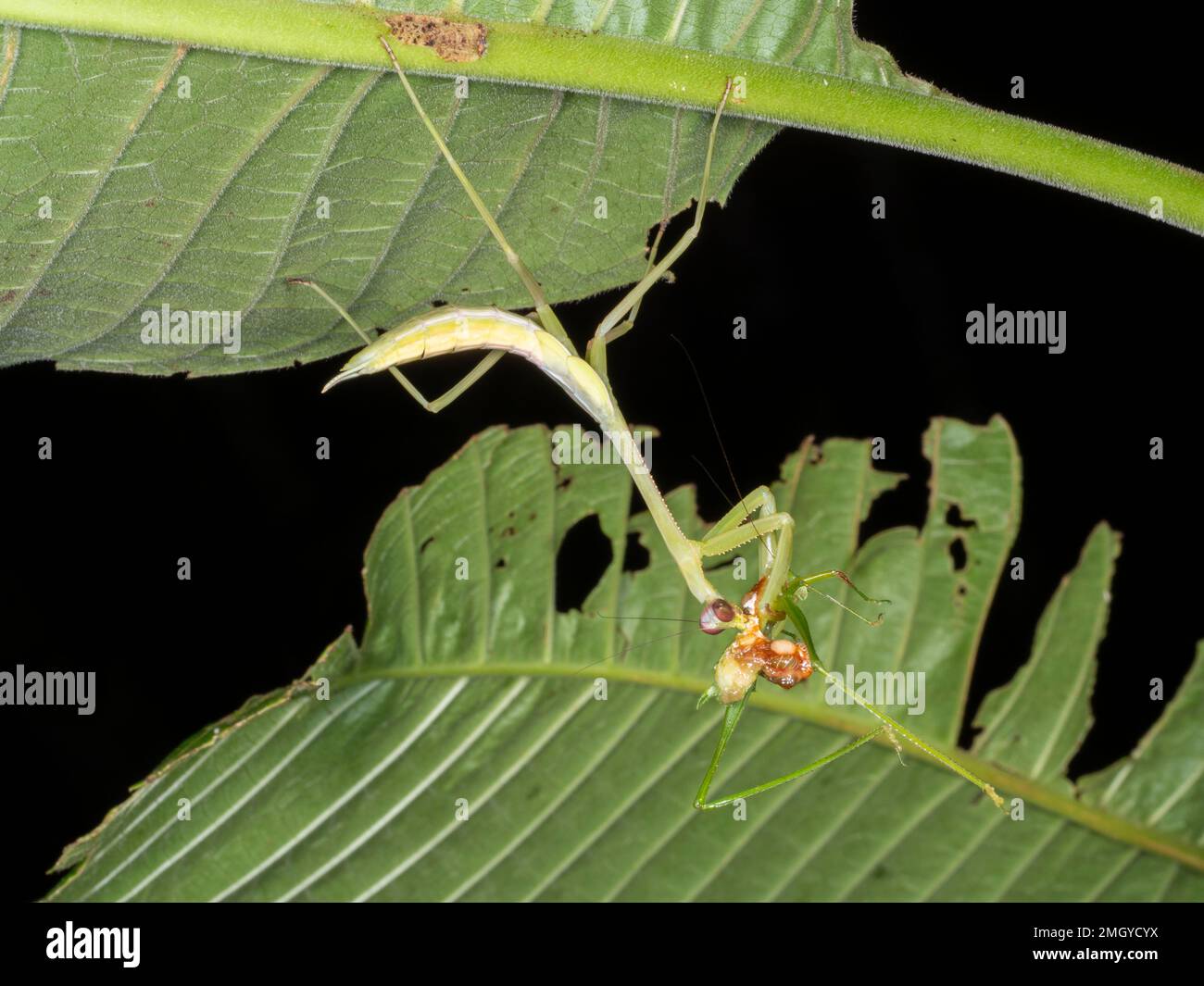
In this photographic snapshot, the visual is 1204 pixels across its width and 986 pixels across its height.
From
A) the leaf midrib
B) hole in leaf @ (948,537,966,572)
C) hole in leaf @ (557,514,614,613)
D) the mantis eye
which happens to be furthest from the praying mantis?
hole in leaf @ (948,537,966,572)

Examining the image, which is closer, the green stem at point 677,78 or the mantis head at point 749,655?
the green stem at point 677,78

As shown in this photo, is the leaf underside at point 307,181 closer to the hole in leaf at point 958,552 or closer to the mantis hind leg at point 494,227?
the mantis hind leg at point 494,227

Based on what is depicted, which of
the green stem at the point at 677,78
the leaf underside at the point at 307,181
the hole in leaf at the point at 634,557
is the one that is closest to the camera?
the green stem at the point at 677,78

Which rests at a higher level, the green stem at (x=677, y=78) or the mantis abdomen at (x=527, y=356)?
Answer: the green stem at (x=677, y=78)

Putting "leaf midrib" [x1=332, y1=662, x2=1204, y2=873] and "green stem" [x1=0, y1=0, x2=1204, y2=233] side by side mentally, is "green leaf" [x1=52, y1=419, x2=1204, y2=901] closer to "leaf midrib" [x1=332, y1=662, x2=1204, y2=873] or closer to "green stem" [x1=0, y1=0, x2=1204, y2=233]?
"leaf midrib" [x1=332, y1=662, x2=1204, y2=873]

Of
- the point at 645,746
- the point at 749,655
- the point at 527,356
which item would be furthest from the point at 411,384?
the point at 645,746

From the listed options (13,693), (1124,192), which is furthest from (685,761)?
(13,693)

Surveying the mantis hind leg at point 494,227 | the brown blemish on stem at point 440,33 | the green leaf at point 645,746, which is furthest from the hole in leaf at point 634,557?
the brown blemish on stem at point 440,33
